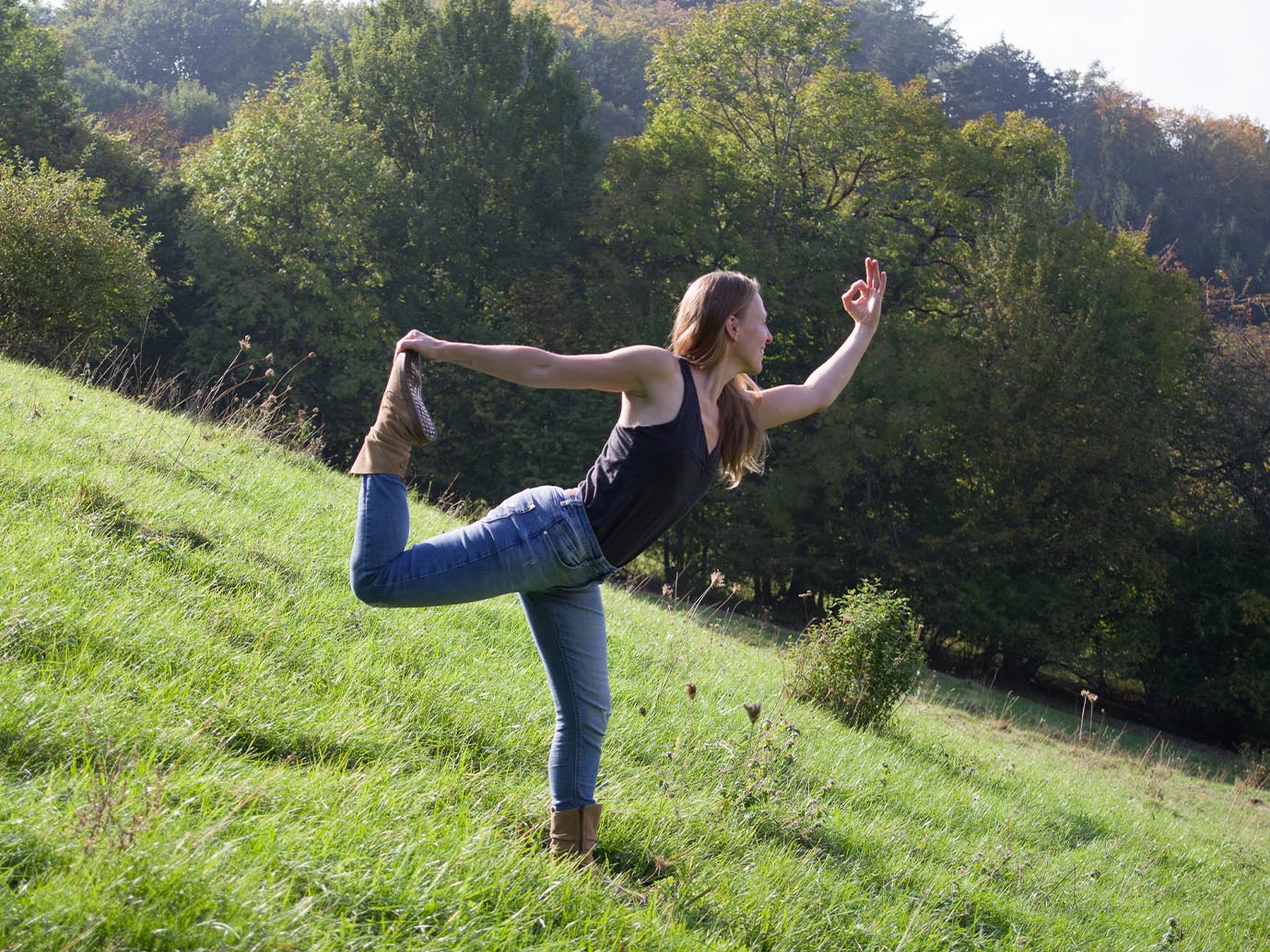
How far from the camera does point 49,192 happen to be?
19172 mm

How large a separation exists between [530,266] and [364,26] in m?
10.3

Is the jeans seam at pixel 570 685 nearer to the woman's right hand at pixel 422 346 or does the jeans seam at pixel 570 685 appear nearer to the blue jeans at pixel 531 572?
the blue jeans at pixel 531 572

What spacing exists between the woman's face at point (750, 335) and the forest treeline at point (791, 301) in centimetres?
2451

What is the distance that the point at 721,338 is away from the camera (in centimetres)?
370

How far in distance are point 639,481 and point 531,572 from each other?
1.51ft

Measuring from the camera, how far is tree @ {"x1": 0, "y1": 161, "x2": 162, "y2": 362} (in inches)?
695

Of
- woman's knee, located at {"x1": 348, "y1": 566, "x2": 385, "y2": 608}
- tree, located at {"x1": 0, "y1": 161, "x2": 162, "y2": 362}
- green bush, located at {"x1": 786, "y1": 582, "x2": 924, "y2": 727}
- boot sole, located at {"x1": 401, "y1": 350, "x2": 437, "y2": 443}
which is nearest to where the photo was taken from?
woman's knee, located at {"x1": 348, "y1": 566, "x2": 385, "y2": 608}

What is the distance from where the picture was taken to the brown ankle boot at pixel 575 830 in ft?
11.8

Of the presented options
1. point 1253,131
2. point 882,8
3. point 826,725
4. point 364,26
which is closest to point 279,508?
point 826,725

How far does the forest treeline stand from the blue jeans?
24.9 m

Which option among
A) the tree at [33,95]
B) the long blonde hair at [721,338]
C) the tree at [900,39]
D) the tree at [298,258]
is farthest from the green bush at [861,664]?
the tree at [900,39]

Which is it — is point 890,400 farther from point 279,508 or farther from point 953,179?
point 279,508

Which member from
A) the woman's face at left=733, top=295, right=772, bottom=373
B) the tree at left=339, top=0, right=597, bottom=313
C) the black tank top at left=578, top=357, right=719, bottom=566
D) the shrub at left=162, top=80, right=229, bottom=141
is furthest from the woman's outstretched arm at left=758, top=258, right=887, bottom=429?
the shrub at left=162, top=80, right=229, bottom=141

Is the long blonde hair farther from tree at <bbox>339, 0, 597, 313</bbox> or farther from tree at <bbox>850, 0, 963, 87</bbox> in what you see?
tree at <bbox>850, 0, 963, 87</bbox>
